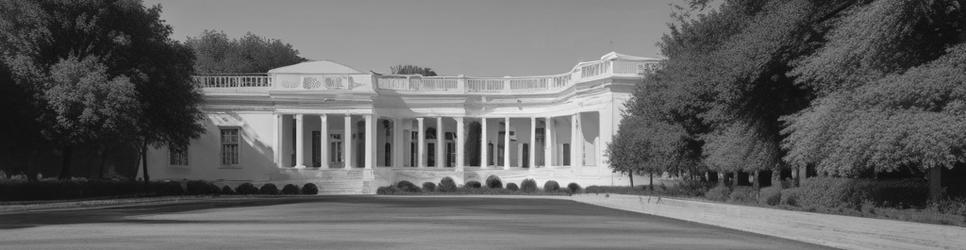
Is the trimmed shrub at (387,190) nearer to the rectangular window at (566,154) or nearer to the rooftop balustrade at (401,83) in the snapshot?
the rooftop balustrade at (401,83)

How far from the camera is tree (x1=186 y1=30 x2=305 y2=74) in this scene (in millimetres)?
97688

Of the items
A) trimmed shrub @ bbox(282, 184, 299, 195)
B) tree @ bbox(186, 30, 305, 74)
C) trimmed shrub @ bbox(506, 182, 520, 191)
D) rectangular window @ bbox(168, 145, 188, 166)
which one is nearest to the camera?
trimmed shrub @ bbox(282, 184, 299, 195)

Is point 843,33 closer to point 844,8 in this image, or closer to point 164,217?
point 844,8

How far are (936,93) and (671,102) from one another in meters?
19.7

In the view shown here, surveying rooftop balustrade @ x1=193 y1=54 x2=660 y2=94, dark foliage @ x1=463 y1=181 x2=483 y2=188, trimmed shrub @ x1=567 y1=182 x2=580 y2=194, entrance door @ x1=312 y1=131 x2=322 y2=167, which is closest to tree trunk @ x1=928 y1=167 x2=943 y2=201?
trimmed shrub @ x1=567 y1=182 x2=580 y2=194

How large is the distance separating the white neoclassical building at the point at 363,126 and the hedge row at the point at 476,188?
2.64 metres

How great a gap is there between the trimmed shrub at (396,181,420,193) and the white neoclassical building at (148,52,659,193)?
2.29 metres

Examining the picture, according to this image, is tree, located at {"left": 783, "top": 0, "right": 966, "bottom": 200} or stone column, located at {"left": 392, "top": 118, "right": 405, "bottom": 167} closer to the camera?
tree, located at {"left": 783, "top": 0, "right": 966, "bottom": 200}

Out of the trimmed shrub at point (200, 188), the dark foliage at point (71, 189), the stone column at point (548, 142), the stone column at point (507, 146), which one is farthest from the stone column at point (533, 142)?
the dark foliage at point (71, 189)

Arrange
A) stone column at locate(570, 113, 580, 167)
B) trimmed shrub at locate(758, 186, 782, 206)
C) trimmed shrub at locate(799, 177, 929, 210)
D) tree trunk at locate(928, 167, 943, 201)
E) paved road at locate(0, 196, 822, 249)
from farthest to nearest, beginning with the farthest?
1. stone column at locate(570, 113, 580, 167)
2. trimmed shrub at locate(758, 186, 782, 206)
3. trimmed shrub at locate(799, 177, 929, 210)
4. tree trunk at locate(928, 167, 943, 201)
5. paved road at locate(0, 196, 822, 249)

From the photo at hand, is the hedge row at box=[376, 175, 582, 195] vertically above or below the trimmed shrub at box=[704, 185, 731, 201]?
below

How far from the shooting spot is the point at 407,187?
6556 cm

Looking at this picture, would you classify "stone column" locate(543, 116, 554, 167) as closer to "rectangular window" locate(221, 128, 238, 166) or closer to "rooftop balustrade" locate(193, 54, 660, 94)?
"rooftop balustrade" locate(193, 54, 660, 94)

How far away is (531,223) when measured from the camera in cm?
2603
